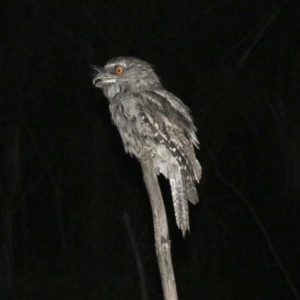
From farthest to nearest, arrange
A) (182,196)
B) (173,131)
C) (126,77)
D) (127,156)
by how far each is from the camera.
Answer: (127,156) → (126,77) → (173,131) → (182,196)

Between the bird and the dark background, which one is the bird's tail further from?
the dark background

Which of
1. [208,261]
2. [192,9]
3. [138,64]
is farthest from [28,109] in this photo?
[138,64]

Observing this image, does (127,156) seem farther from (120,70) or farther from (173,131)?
Answer: (173,131)

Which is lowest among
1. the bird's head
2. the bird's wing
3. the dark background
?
the bird's wing

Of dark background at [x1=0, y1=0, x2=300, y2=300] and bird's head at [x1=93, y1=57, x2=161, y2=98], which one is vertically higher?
dark background at [x1=0, y1=0, x2=300, y2=300]

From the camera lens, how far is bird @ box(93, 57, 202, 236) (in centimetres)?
406

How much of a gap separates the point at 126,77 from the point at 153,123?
412 mm

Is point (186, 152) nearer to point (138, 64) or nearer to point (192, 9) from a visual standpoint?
point (138, 64)

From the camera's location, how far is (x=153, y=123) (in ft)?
13.6

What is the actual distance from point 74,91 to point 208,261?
10.8ft

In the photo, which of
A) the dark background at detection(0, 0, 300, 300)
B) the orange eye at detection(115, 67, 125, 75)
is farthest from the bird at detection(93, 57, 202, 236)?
the dark background at detection(0, 0, 300, 300)

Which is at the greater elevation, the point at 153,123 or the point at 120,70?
the point at 120,70

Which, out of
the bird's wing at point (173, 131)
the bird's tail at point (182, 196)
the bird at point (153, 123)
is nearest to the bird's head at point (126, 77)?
the bird at point (153, 123)

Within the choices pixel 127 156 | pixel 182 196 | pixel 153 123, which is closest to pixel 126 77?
pixel 153 123
